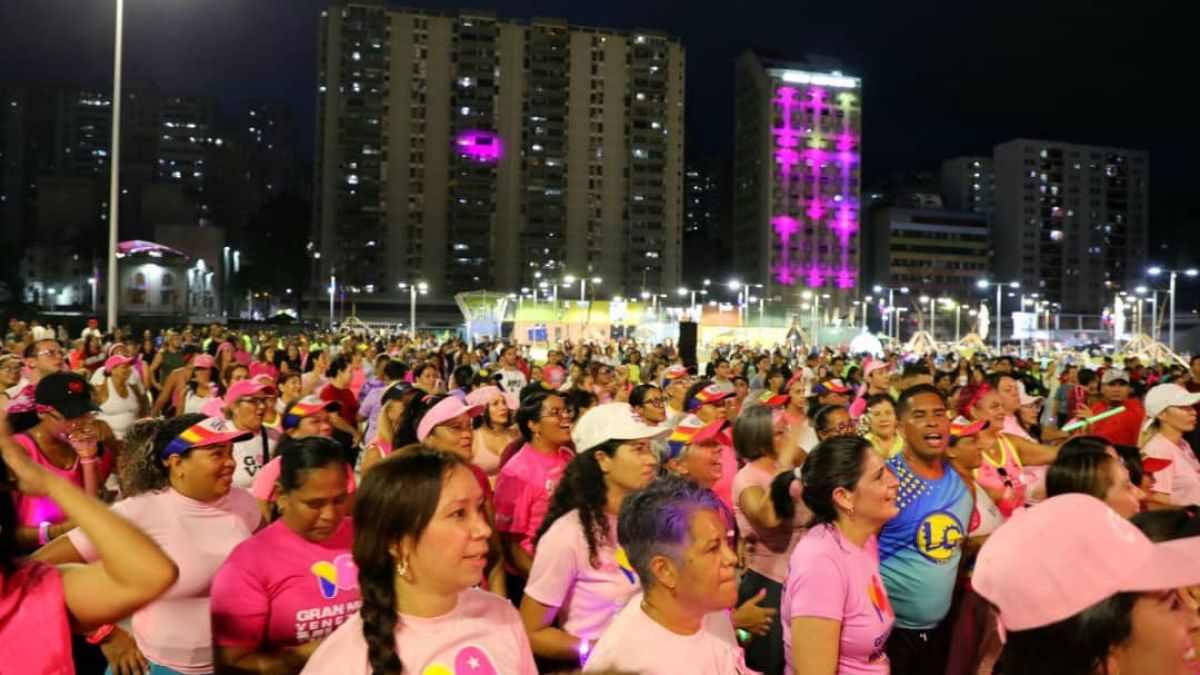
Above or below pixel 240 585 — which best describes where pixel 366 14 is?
above

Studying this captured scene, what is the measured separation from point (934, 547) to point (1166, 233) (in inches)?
7174

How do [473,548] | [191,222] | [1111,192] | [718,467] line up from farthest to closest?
[1111,192]
[191,222]
[718,467]
[473,548]

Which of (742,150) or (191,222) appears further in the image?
(742,150)

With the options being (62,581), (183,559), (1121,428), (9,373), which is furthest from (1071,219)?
(62,581)

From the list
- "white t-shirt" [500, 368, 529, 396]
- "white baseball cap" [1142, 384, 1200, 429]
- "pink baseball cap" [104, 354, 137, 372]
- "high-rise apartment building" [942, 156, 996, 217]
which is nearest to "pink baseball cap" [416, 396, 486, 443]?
"white baseball cap" [1142, 384, 1200, 429]

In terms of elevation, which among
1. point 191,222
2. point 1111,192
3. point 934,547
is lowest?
point 934,547

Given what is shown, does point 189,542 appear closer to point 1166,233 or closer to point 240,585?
point 240,585

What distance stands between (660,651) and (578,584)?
3.24 ft

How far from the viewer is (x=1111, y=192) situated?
13125 centimetres

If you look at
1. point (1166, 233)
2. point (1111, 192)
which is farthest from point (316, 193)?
point (1166, 233)

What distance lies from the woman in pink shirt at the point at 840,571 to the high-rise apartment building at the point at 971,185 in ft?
491

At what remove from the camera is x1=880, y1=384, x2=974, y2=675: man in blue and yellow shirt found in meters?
4.00

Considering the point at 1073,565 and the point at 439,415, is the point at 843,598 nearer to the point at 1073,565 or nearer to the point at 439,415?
the point at 1073,565

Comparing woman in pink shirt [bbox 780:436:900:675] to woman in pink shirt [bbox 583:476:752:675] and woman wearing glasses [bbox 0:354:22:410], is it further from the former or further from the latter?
woman wearing glasses [bbox 0:354:22:410]
